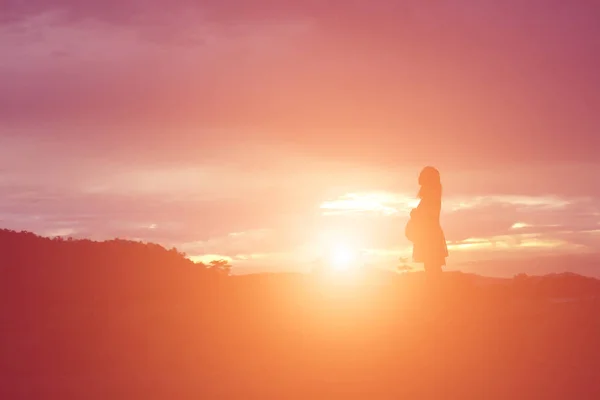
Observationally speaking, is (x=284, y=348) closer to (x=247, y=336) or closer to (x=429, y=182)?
(x=247, y=336)

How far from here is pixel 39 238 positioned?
32.9m

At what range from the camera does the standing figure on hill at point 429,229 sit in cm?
3938

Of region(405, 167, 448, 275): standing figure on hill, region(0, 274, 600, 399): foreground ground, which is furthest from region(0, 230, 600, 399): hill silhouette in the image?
region(405, 167, 448, 275): standing figure on hill

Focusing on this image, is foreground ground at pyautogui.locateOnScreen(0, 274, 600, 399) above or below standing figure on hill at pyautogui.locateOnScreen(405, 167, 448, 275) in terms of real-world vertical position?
below

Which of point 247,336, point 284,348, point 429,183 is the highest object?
point 429,183

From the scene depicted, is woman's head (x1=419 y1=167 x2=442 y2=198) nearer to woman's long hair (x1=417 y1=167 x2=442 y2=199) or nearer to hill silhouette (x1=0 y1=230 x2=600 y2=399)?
woman's long hair (x1=417 y1=167 x2=442 y2=199)

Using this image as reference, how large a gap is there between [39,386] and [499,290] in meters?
24.4

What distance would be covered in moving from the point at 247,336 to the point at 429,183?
16532mm

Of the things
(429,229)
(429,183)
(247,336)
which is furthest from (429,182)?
(247,336)

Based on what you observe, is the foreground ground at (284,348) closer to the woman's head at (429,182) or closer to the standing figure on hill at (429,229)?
the standing figure on hill at (429,229)

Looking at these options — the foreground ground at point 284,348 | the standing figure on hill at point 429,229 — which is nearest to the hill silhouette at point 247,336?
the foreground ground at point 284,348

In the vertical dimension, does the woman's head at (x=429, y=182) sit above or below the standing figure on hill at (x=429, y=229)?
above

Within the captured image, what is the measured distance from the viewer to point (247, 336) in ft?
87.5

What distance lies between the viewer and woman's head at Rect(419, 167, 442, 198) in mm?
39344
